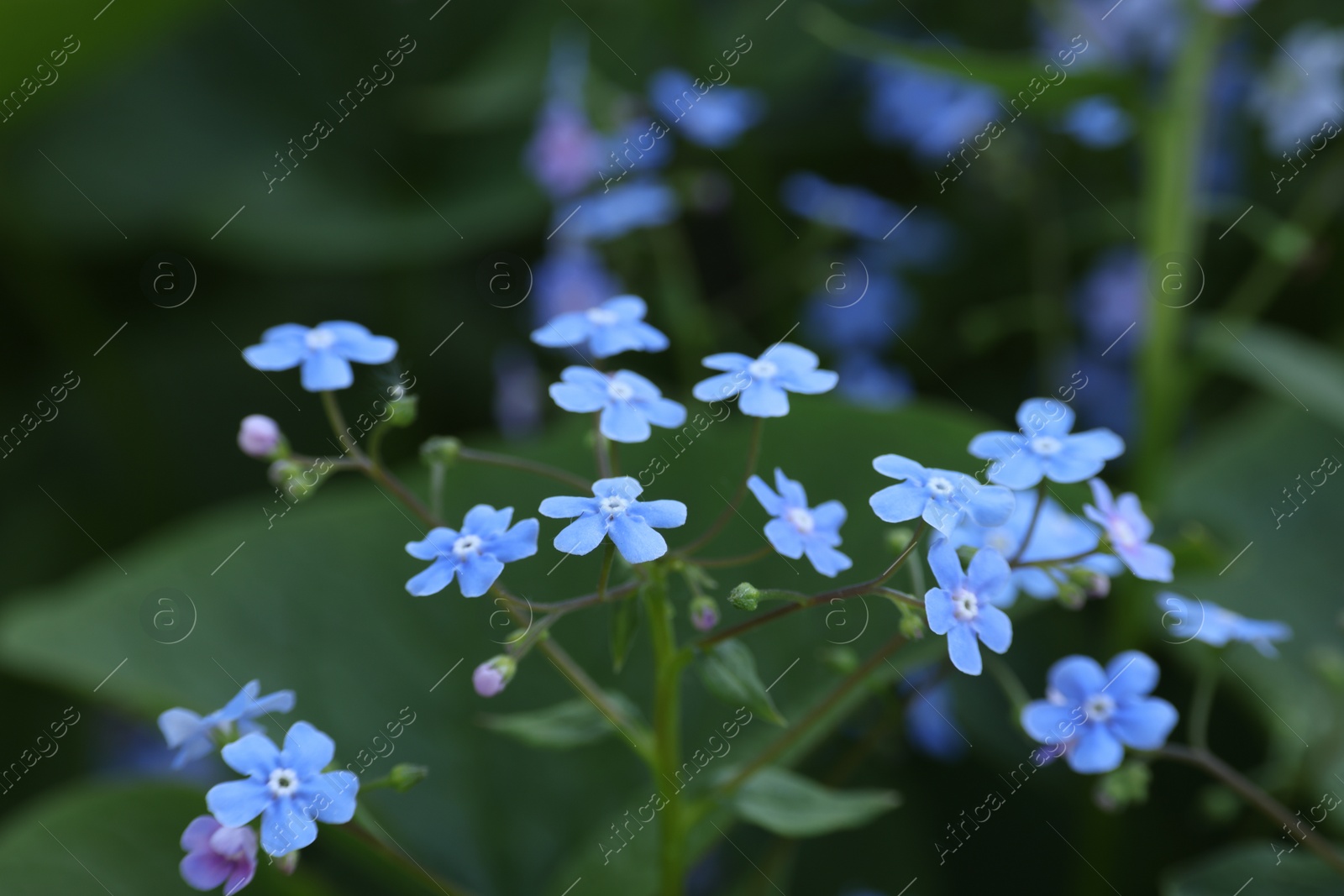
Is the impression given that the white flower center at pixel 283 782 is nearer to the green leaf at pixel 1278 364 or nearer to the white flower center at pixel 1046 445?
the white flower center at pixel 1046 445

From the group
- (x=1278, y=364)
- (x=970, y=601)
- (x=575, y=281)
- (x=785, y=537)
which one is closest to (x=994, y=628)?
(x=970, y=601)

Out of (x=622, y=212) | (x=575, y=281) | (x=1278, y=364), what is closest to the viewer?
(x=1278, y=364)

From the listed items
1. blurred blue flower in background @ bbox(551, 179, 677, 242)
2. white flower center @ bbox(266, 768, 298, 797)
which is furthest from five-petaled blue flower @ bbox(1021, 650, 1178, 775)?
blurred blue flower in background @ bbox(551, 179, 677, 242)

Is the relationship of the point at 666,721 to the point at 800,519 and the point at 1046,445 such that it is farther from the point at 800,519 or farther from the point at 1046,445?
the point at 1046,445

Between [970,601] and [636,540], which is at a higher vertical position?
[636,540]

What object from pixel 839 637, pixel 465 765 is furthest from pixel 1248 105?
pixel 465 765

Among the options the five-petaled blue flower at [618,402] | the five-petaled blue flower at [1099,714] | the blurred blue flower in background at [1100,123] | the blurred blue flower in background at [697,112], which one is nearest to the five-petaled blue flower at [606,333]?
the five-petaled blue flower at [618,402]

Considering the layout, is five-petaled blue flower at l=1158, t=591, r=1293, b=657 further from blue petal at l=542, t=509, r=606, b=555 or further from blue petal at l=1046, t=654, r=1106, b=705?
blue petal at l=542, t=509, r=606, b=555
